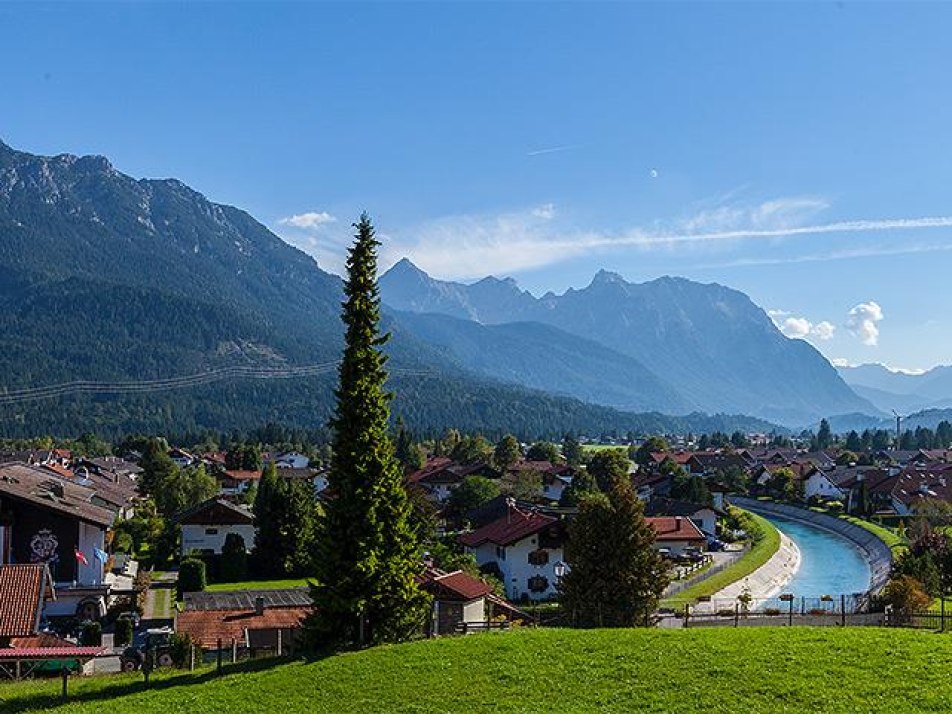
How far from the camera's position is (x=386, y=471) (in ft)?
85.4

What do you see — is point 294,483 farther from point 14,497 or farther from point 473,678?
point 473,678

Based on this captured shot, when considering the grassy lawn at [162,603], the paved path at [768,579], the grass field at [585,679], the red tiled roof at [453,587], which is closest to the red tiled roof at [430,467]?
the paved path at [768,579]

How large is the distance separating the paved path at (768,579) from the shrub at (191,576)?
26.5 meters

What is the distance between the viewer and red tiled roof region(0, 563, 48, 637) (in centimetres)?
2756

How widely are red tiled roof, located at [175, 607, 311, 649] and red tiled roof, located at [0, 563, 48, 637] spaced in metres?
5.29

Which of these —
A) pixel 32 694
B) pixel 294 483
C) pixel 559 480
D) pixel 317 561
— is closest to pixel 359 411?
pixel 317 561

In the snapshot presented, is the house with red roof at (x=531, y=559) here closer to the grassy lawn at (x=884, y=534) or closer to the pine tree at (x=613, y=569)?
the pine tree at (x=613, y=569)

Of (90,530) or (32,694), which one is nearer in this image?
(32,694)

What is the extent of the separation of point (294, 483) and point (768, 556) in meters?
36.0

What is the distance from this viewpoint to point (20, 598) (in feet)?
94.1

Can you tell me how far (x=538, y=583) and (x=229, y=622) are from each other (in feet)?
77.9

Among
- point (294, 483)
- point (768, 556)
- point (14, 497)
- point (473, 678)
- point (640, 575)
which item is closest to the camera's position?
point (473, 678)

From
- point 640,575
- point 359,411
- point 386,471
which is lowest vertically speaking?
point 640,575

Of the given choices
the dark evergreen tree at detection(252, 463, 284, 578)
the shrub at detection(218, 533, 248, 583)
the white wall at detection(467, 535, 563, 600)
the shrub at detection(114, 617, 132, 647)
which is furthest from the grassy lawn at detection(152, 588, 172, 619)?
the white wall at detection(467, 535, 563, 600)
